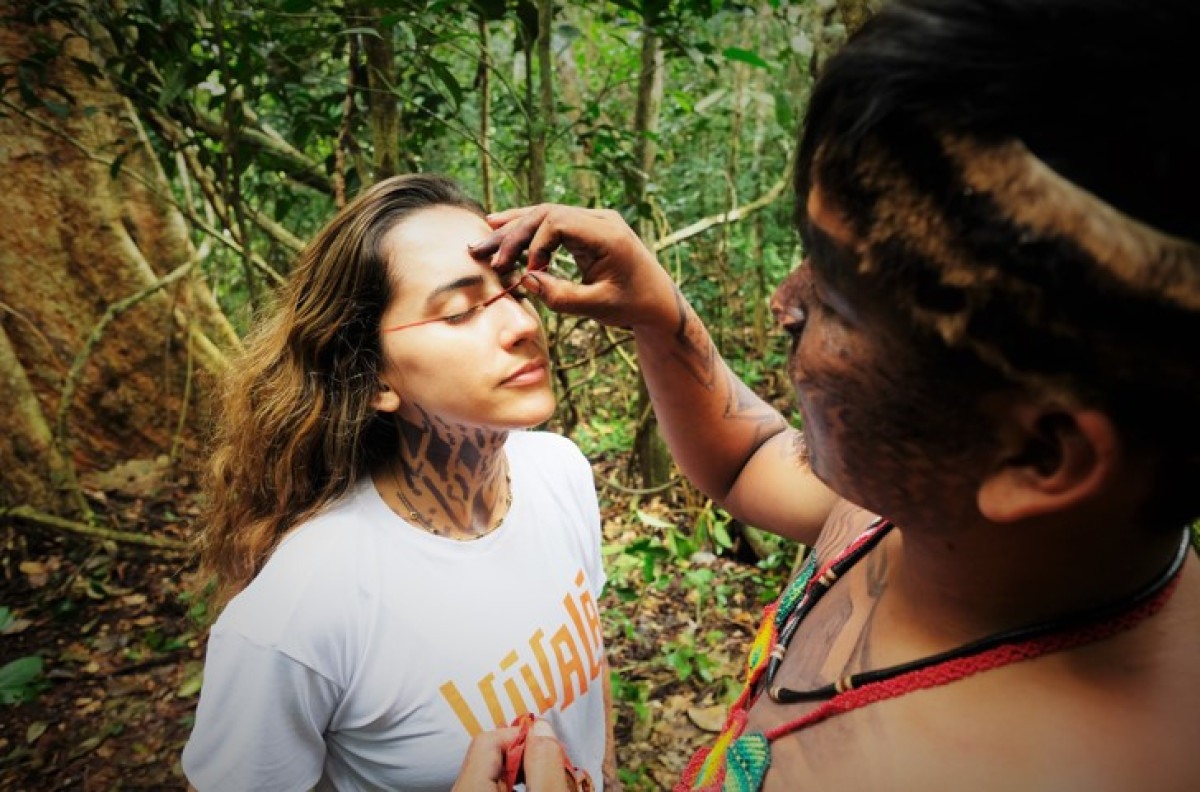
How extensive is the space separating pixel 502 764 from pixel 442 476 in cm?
63

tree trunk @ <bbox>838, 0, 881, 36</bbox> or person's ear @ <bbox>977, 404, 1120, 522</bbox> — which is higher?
tree trunk @ <bbox>838, 0, 881, 36</bbox>

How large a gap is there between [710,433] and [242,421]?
1.12 m

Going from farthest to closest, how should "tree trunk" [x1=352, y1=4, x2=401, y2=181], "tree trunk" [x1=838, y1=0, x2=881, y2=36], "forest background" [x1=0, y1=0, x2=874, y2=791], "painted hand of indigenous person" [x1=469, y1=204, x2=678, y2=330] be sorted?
"forest background" [x1=0, y1=0, x2=874, y2=791] → "tree trunk" [x1=352, y1=4, x2=401, y2=181] → "tree trunk" [x1=838, y1=0, x2=881, y2=36] → "painted hand of indigenous person" [x1=469, y1=204, x2=678, y2=330]

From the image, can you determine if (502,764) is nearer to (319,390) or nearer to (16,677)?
(319,390)

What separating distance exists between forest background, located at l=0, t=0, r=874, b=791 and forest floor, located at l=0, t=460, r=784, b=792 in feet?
0.04

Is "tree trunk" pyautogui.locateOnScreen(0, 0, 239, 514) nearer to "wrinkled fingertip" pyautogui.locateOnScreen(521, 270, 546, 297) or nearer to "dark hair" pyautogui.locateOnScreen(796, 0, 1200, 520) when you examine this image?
"wrinkled fingertip" pyautogui.locateOnScreen(521, 270, 546, 297)

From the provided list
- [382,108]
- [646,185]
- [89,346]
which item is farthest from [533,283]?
[89,346]

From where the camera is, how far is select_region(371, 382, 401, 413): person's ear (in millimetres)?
1586

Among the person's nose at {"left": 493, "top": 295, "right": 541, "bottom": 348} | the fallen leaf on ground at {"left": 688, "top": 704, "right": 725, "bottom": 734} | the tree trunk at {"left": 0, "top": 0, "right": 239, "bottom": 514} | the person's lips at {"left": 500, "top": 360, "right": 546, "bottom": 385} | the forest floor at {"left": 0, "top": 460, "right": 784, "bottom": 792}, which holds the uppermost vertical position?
the person's nose at {"left": 493, "top": 295, "right": 541, "bottom": 348}

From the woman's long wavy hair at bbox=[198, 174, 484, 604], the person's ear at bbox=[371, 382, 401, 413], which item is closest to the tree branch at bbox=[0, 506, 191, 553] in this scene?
the woman's long wavy hair at bbox=[198, 174, 484, 604]

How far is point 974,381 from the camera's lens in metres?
0.76

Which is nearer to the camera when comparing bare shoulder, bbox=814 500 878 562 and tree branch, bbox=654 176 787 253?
bare shoulder, bbox=814 500 878 562

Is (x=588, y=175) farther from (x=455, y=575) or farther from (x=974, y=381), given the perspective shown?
(x=974, y=381)

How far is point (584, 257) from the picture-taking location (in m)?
1.45
